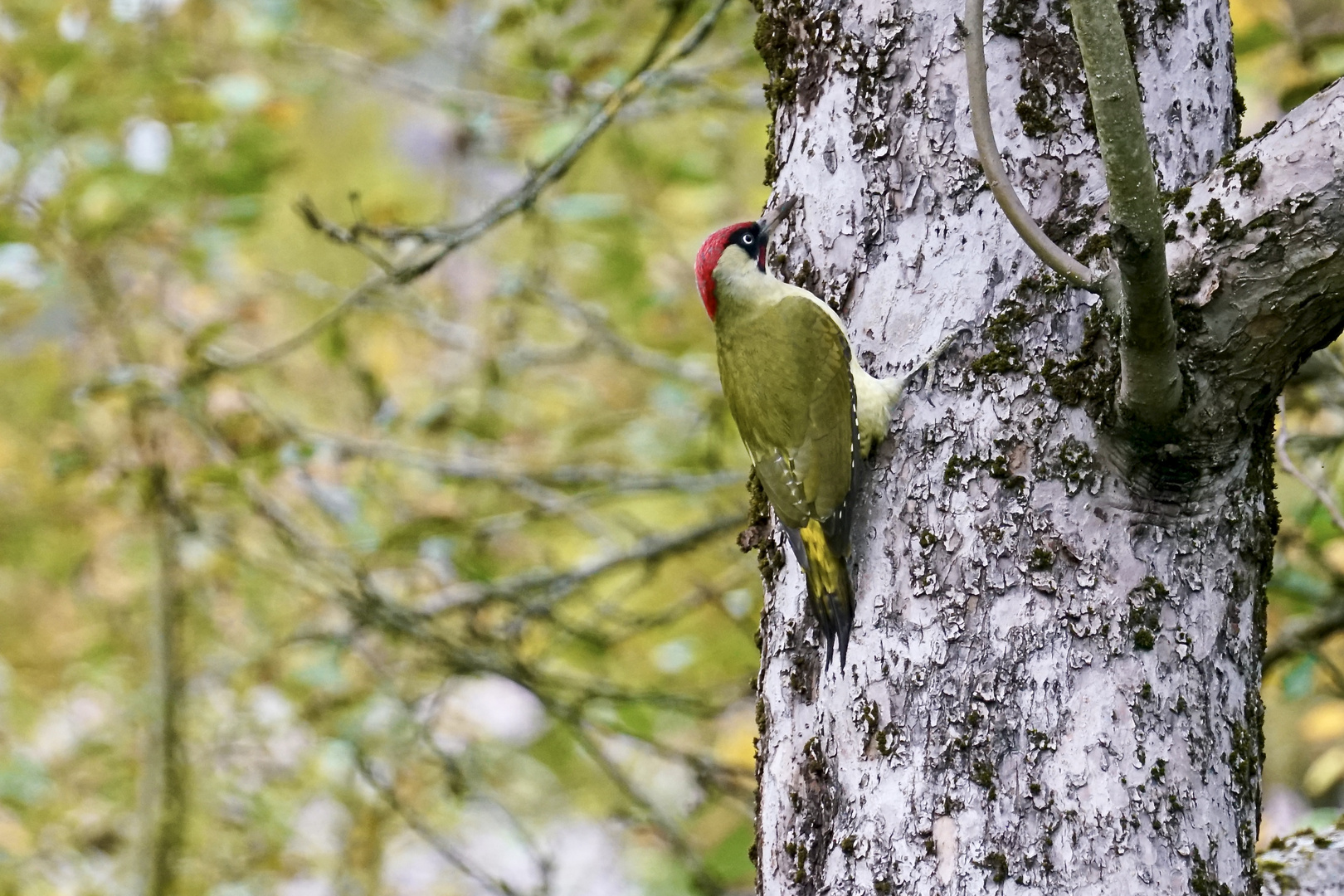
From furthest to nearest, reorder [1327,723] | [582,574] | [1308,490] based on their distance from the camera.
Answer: [1327,723], [582,574], [1308,490]

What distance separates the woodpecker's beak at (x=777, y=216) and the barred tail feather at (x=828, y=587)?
1.69ft

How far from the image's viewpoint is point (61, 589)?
6250 mm

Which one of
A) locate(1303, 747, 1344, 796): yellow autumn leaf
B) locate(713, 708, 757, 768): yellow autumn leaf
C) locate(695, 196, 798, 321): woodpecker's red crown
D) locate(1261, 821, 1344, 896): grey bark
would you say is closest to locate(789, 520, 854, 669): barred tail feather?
locate(1261, 821, 1344, 896): grey bark

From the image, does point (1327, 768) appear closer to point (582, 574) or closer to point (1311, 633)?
point (1311, 633)

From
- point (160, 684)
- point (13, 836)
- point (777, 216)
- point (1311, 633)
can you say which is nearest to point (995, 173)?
point (777, 216)

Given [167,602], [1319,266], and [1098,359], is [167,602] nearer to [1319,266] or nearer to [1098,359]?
[1098,359]

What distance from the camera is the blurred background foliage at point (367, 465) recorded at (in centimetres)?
367

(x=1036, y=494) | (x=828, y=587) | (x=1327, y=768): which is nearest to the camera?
(x=1036, y=494)

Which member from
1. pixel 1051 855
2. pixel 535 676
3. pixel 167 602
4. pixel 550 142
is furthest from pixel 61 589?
pixel 1051 855

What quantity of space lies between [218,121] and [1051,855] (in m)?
3.54

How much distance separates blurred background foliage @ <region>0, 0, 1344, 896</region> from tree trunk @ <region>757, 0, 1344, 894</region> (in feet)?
3.32

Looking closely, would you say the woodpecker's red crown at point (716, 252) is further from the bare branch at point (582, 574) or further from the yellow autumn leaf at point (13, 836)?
the yellow autumn leaf at point (13, 836)

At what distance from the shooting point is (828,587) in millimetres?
1804

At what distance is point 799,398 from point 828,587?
0.70 metres
